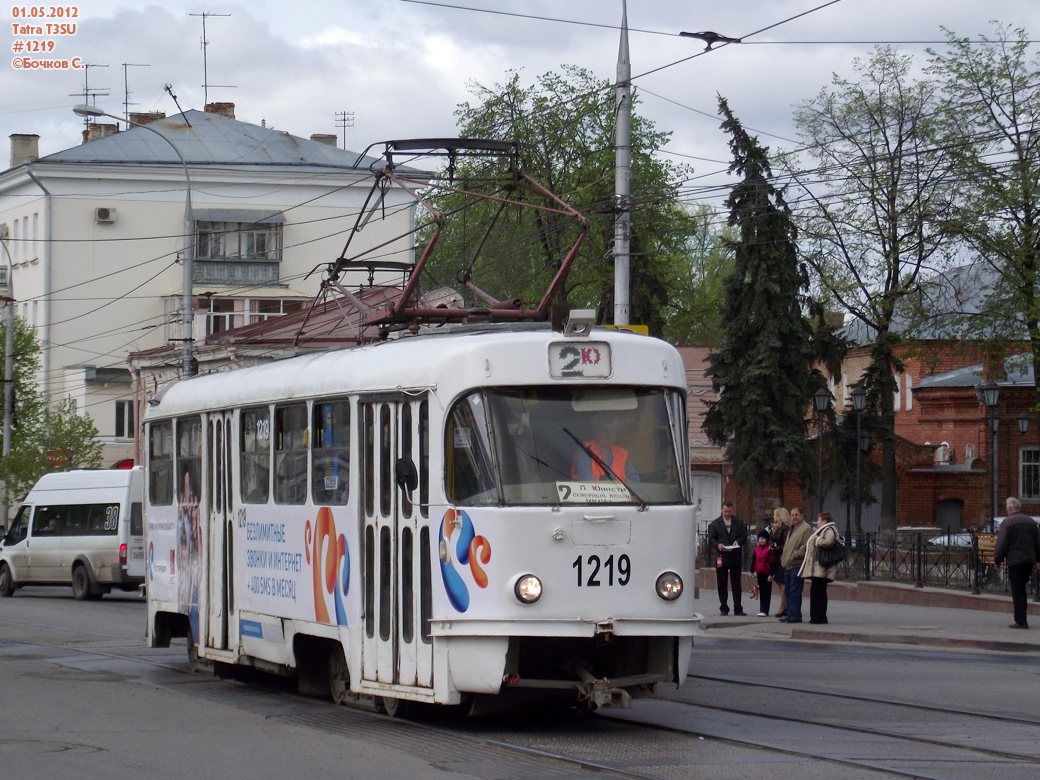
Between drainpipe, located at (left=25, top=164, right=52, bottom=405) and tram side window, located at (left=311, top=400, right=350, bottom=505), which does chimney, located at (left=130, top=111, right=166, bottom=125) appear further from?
tram side window, located at (left=311, top=400, right=350, bottom=505)

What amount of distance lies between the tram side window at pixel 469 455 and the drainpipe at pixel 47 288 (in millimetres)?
52766

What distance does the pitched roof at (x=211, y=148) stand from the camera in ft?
202

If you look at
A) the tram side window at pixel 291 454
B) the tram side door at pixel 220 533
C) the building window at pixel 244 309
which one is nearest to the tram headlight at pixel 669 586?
the tram side window at pixel 291 454

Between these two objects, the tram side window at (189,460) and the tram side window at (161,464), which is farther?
the tram side window at (161,464)

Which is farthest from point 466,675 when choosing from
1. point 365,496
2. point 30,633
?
point 30,633

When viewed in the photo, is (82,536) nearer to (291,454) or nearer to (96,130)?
(291,454)

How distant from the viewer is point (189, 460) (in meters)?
14.3

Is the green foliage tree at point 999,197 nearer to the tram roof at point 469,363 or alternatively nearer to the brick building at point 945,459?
the brick building at point 945,459

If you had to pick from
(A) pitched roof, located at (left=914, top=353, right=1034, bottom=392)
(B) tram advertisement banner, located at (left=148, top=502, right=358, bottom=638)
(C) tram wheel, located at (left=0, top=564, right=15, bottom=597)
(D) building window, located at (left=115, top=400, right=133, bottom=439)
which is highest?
(A) pitched roof, located at (left=914, top=353, right=1034, bottom=392)

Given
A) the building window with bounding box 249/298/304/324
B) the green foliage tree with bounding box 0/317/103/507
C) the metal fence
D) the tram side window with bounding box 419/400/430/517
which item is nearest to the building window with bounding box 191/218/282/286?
the building window with bounding box 249/298/304/324

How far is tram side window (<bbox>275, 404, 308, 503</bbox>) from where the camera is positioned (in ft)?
38.9

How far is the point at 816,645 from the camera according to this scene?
18.0m

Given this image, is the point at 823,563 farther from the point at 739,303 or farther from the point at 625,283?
the point at 739,303

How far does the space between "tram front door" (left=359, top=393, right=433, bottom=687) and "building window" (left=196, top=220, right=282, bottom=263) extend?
50966 millimetres
